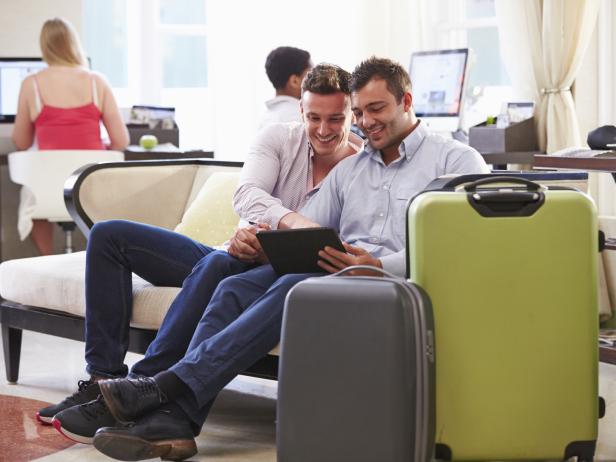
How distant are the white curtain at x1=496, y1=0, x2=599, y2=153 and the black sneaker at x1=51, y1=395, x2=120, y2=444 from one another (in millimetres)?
2558

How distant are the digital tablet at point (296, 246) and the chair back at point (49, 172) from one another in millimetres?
2661

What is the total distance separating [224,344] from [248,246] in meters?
0.39

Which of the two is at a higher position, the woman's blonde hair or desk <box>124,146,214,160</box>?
the woman's blonde hair

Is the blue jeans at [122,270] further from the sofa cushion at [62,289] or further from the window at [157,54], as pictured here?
the window at [157,54]

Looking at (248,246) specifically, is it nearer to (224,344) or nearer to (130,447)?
(224,344)

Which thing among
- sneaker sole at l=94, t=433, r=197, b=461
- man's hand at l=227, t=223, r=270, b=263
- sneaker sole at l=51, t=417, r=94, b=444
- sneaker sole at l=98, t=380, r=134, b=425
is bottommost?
sneaker sole at l=51, t=417, r=94, b=444

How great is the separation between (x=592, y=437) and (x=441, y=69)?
312 cm

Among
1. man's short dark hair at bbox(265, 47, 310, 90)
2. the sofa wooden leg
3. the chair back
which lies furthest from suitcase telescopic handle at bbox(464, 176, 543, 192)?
the chair back

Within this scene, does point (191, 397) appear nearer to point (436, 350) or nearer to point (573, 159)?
point (436, 350)

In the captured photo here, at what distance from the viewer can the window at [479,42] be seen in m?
5.59

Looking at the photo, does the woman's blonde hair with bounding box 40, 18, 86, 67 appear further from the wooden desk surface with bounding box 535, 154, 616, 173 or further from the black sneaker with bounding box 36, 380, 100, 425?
the wooden desk surface with bounding box 535, 154, 616, 173

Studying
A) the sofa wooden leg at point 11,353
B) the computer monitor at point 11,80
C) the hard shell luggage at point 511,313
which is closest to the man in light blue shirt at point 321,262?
the hard shell luggage at point 511,313

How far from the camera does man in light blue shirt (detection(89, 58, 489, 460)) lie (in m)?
2.39

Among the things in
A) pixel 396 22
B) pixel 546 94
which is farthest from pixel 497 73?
pixel 546 94
